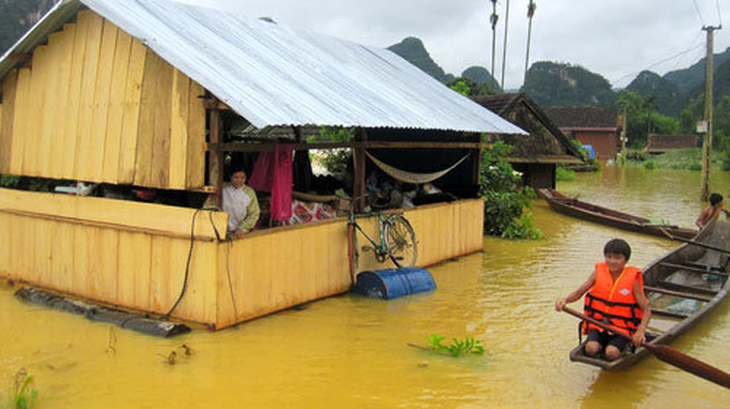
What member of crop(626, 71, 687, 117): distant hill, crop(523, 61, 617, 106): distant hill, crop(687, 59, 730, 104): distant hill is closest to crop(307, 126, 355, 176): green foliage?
crop(687, 59, 730, 104): distant hill

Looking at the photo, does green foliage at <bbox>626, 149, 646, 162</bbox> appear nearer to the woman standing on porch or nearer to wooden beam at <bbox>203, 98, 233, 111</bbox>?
the woman standing on porch

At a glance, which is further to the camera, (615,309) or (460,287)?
(460,287)

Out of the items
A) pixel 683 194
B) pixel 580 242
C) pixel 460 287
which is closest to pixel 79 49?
pixel 460 287

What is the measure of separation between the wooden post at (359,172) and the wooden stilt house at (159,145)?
21 millimetres

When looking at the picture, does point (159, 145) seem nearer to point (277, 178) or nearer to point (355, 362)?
point (277, 178)

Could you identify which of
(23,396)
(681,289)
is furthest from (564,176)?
(23,396)

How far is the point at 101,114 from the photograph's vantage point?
8.12 m

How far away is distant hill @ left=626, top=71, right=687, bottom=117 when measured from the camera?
3430 inches

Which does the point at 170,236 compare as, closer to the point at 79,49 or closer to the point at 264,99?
the point at 264,99

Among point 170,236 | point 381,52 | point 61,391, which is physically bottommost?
point 61,391

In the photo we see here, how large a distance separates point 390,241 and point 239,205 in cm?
293

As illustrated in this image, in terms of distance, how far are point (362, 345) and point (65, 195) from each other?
14.5 feet

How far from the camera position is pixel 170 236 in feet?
24.3

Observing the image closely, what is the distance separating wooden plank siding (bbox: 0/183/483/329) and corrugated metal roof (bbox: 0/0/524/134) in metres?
1.47
